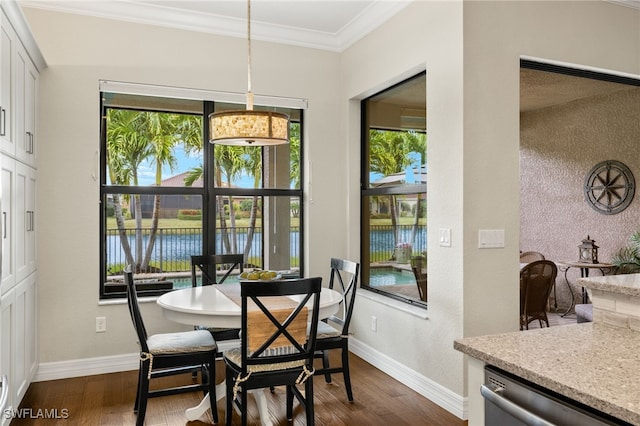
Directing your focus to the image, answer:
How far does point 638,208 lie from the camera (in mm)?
5320

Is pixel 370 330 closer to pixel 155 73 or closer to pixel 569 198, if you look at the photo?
pixel 155 73

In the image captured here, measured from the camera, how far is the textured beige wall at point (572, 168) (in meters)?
5.52

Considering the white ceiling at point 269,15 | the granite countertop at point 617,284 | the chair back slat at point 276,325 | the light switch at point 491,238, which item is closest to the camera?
the granite countertop at point 617,284

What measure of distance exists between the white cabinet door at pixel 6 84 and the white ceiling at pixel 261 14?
3.83ft

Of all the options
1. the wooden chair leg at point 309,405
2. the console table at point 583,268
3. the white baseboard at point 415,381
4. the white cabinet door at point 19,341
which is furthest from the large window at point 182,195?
the console table at point 583,268

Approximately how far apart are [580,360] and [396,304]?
2.43 metres

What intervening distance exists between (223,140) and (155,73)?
153cm

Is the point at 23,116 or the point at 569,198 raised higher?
the point at 23,116

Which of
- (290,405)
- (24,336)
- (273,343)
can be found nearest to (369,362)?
(290,405)

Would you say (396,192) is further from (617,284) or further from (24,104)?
(24,104)

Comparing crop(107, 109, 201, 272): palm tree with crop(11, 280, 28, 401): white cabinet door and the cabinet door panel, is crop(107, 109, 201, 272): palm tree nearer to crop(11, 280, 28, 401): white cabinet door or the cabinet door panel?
crop(11, 280, 28, 401): white cabinet door

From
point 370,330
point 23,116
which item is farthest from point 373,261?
point 23,116

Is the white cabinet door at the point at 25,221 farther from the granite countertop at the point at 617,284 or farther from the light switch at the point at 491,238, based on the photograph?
the granite countertop at the point at 617,284

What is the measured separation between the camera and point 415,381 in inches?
133
